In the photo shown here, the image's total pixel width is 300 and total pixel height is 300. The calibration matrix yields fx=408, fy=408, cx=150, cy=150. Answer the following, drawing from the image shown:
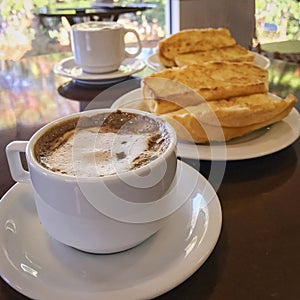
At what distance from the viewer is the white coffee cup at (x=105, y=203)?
37cm

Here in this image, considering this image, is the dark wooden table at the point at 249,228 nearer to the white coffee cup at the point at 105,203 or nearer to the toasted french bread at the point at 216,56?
the white coffee cup at the point at 105,203

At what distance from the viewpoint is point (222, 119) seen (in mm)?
645

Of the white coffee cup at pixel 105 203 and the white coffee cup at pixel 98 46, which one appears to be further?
the white coffee cup at pixel 98 46

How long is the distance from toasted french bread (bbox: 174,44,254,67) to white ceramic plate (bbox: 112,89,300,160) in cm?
36

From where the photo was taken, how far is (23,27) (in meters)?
2.99

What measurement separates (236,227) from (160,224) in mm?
113

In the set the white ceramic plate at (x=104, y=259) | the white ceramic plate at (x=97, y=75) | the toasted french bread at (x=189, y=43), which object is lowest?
the white ceramic plate at (x=97, y=75)

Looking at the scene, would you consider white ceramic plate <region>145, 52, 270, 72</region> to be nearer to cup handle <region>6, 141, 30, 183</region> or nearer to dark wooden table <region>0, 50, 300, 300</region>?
dark wooden table <region>0, 50, 300, 300</region>

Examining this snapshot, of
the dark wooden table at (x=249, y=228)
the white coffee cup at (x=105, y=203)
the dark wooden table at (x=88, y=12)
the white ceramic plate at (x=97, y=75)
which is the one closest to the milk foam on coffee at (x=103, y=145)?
the white coffee cup at (x=105, y=203)

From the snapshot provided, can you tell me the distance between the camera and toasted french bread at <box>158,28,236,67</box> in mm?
1069

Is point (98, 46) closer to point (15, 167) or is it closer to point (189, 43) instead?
point (189, 43)

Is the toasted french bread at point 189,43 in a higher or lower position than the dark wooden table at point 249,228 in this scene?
higher

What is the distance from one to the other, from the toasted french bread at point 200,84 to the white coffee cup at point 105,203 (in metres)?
0.30

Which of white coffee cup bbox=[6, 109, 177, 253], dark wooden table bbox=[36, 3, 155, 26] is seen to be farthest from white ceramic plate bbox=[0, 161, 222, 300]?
dark wooden table bbox=[36, 3, 155, 26]
